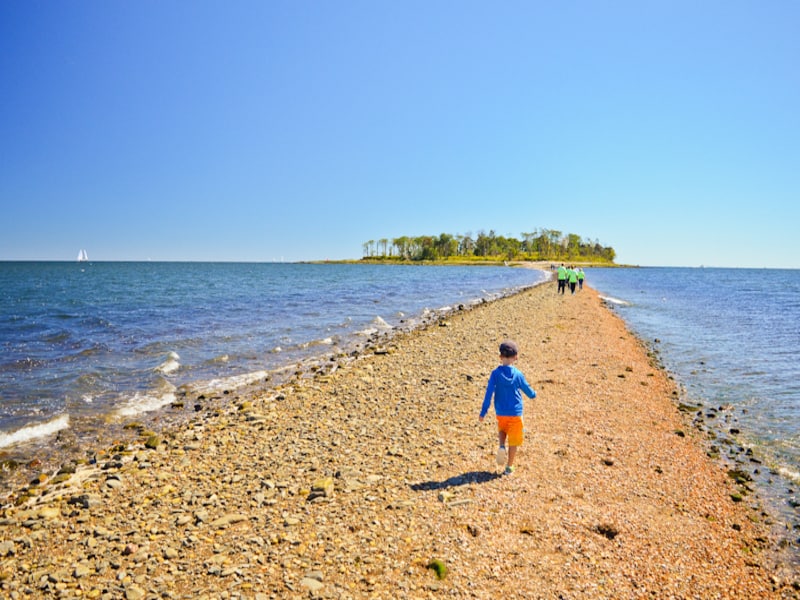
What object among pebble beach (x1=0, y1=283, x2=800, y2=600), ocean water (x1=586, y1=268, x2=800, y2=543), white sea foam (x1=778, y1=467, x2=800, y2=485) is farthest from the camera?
ocean water (x1=586, y1=268, x2=800, y2=543)

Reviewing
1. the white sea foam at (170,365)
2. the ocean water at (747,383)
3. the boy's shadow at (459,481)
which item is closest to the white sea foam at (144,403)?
the white sea foam at (170,365)

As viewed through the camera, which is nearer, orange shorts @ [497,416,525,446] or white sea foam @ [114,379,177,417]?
orange shorts @ [497,416,525,446]

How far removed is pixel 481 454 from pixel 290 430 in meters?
4.06

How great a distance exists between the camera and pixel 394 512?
6051 millimetres

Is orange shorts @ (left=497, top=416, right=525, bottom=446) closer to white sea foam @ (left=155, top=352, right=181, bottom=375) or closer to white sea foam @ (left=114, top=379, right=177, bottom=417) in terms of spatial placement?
white sea foam @ (left=114, top=379, right=177, bottom=417)

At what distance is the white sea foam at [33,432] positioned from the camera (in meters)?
9.48

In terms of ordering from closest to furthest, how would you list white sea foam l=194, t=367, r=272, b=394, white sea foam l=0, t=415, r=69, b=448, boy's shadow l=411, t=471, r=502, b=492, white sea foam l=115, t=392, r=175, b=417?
boy's shadow l=411, t=471, r=502, b=492
white sea foam l=0, t=415, r=69, b=448
white sea foam l=115, t=392, r=175, b=417
white sea foam l=194, t=367, r=272, b=394

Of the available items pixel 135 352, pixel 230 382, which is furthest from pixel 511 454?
pixel 135 352

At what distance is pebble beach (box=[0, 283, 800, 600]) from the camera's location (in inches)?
191

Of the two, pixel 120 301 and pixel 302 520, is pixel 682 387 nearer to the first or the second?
pixel 302 520

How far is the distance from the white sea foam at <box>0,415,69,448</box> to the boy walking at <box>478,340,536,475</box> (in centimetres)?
995

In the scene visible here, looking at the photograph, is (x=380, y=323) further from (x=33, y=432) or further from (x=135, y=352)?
(x=33, y=432)

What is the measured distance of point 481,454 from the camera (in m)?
7.98

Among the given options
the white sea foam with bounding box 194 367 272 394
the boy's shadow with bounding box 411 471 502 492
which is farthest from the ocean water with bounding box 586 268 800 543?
the white sea foam with bounding box 194 367 272 394
